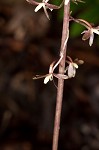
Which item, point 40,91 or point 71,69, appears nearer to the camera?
point 71,69

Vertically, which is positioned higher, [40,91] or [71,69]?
[40,91]

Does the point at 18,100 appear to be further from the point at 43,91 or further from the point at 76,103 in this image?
the point at 76,103

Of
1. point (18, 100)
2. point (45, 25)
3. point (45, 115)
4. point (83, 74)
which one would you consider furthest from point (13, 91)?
point (45, 25)

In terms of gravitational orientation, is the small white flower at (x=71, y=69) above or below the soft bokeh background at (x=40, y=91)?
below

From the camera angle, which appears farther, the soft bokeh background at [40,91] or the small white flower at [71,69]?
the soft bokeh background at [40,91]

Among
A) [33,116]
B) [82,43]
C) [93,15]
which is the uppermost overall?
[82,43]

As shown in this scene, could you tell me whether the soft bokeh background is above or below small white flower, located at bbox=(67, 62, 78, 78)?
above

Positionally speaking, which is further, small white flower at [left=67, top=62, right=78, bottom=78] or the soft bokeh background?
the soft bokeh background

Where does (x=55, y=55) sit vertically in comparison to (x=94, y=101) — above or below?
above
